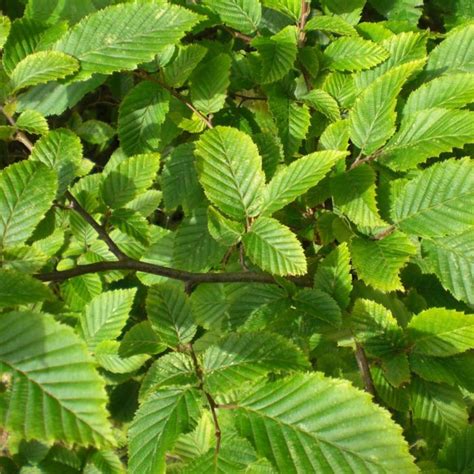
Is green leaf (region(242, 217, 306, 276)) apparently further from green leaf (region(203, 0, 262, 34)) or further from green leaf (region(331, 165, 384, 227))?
green leaf (region(203, 0, 262, 34))

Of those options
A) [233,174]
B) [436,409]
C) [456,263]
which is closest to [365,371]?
[436,409]

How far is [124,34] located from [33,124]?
29 centimetres

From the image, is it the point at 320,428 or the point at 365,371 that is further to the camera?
the point at 365,371

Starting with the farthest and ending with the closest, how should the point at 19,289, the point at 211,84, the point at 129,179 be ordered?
the point at 211,84 → the point at 129,179 → the point at 19,289

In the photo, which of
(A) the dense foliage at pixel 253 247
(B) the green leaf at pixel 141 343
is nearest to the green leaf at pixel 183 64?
(A) the dense foliage at pixel 253 247

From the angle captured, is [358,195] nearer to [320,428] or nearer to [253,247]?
[253,247]

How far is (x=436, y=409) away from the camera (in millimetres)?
1214

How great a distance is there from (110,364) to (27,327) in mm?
999

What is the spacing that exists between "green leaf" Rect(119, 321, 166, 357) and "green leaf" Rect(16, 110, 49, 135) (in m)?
0.50

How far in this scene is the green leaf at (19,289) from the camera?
81 cm

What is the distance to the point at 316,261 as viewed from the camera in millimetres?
1480

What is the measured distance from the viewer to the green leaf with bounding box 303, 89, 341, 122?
1.43 metres

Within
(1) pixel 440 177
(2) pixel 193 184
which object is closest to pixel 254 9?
(2) pixel 193 184

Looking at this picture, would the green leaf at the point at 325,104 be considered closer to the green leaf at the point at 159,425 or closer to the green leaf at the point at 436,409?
the green leaf at the point at 436,409
